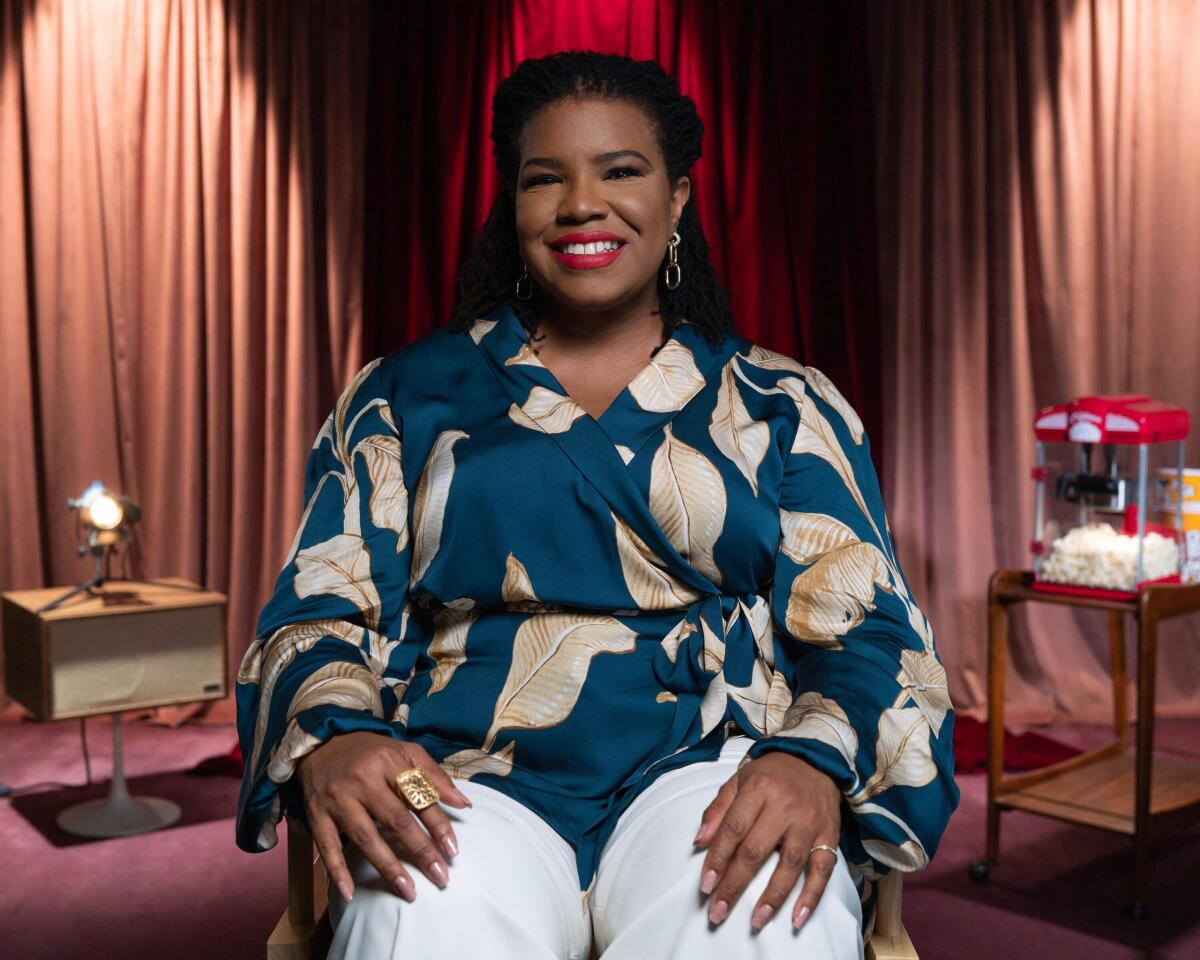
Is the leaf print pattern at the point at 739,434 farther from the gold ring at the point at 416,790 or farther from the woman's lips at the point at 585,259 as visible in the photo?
the gold ring at the point at 416,790

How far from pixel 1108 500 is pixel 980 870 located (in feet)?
2.67

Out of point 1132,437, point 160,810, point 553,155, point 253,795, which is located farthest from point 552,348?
point 160,810

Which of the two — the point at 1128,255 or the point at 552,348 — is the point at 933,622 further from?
the point at 552,348

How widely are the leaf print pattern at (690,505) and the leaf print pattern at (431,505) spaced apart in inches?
8.9

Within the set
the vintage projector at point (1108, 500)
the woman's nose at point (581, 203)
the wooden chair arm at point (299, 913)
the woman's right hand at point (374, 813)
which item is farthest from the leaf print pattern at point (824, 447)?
the vintage projector at point (1108, 500)

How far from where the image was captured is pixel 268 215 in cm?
391

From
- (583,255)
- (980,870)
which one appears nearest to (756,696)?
(583,255)

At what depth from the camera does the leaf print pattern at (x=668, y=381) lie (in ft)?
4.78

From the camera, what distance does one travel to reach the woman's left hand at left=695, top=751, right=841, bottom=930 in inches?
41.6

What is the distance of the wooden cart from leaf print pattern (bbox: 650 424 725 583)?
4.59ft

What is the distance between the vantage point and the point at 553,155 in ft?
4.87

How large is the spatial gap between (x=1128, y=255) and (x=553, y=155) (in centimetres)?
295

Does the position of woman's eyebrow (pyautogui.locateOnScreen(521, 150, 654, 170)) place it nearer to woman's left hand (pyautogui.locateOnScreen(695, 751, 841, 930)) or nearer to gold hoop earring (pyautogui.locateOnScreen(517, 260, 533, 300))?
gold hoop earring (pyautogui.locateOnScreen(517, 260, 533, 300))

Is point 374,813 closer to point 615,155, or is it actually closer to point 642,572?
point 642,572
